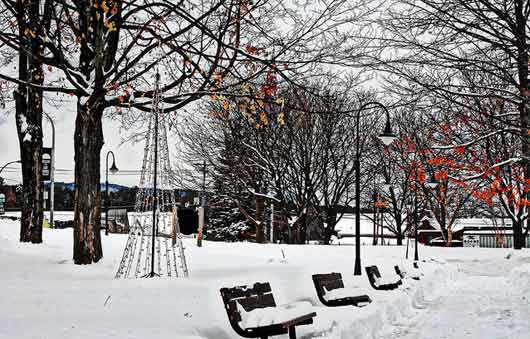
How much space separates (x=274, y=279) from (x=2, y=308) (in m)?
6.99

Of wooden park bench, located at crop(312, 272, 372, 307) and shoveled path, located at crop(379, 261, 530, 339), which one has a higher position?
wooden park bench, located at crop(312, 272, 372, 307)

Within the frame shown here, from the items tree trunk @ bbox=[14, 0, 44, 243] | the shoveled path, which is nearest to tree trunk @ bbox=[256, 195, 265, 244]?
tree trunk @ bbox=[14, 0, 44, 243]

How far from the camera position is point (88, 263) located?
46.6ft

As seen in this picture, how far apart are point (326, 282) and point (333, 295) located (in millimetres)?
366

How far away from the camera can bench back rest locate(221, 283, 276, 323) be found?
6.90 m

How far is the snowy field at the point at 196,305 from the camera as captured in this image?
741 centimetres

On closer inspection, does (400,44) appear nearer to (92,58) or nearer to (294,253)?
(92,58)

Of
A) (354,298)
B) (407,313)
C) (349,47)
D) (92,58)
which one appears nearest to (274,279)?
(407,313)

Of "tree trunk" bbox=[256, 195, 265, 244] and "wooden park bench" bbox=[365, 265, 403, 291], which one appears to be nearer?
"wooden park bench" bbox=[365, 265, 403, 291]

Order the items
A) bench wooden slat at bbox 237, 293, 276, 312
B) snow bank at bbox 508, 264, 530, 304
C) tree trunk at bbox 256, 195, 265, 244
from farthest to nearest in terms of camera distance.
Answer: tree trunk at bbox 256, 195, 265, 244 → snow bank at bbox 508, 264, 530, 304 → bench wooden slat at bbox 237, 293, 276, 312

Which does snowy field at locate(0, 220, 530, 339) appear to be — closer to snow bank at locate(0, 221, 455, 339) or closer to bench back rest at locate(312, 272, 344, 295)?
snow bank at locate(0, 221, 455, 339)

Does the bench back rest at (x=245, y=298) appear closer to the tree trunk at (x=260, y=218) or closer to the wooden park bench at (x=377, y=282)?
the wooden park bench at (x=377, y=282)

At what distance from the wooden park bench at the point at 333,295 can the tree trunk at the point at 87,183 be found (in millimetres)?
6061

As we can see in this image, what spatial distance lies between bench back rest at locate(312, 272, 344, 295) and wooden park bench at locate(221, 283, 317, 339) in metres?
2.22
